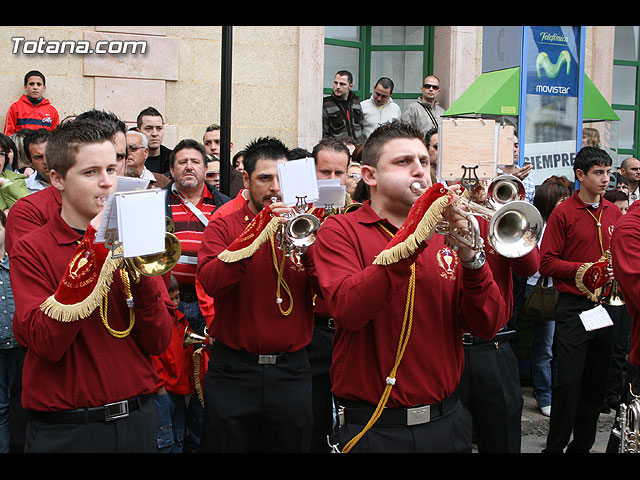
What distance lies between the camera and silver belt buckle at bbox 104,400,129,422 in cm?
303

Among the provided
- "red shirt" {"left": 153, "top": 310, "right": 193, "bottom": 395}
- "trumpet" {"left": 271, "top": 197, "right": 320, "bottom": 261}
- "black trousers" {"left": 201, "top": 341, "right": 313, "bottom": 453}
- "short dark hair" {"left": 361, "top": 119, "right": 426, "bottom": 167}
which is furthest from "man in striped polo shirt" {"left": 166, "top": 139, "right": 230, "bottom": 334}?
"short dark hair" {"left": 361, "top": 119, "right": 426, "bottom": 167}

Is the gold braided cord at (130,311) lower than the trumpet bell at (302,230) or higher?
lower

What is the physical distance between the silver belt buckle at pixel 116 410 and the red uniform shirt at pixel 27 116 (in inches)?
246

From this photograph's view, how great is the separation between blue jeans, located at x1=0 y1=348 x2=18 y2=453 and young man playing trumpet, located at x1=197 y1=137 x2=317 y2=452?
1663 millimetres

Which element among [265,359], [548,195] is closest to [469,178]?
[265,359]

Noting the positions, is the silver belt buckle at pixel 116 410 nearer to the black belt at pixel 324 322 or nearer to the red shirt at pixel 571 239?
the black belt at pixel 324 322

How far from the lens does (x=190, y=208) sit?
598 centimetres

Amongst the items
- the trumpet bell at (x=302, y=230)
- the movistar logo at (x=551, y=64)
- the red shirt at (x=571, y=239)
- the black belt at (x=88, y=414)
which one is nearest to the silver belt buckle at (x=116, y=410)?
the black belt at (x=88, y=414)

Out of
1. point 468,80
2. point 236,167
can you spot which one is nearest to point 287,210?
point 236,167

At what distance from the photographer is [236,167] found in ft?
26.8

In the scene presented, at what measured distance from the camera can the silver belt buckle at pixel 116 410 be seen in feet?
9.95

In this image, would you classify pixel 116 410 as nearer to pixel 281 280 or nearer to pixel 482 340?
pixel 281 280
